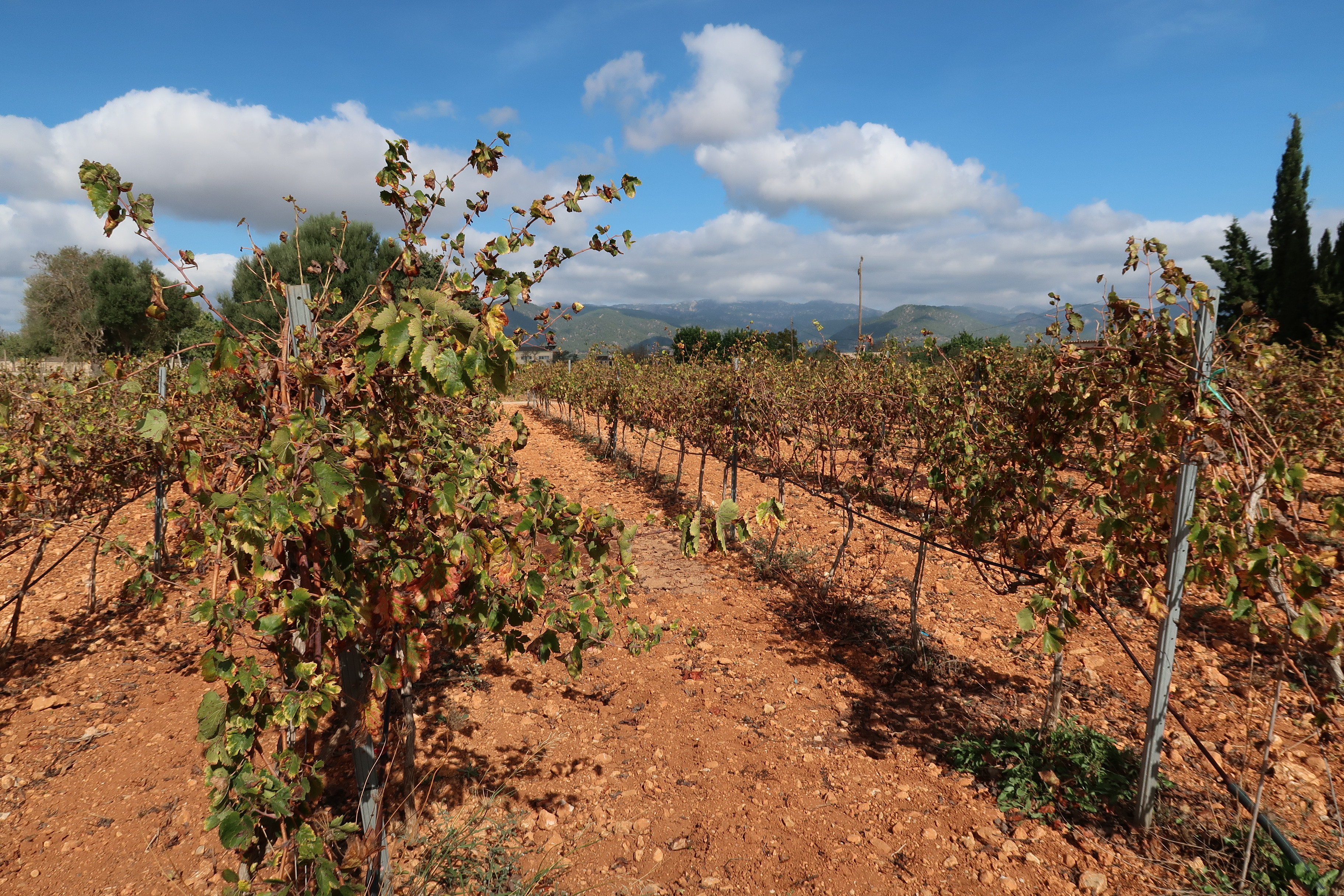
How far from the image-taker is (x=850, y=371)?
6.47 m

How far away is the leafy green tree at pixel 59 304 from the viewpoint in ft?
91.7

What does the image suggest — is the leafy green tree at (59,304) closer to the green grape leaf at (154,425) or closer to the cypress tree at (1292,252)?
the green grape leaf at (154,425)

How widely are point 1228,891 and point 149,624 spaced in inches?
278

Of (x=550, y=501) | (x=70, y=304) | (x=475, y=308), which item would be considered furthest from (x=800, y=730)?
(x=70, y=304)

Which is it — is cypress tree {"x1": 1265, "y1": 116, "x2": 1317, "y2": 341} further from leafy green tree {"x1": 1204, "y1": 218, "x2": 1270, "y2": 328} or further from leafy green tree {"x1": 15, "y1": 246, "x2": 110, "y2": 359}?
leafy green tree {"x1": 15, "y1": 246, "x2": 110, "y2": 359}

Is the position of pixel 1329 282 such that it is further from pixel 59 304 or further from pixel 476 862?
pixel 59 304

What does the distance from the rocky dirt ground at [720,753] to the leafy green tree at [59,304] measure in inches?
1222

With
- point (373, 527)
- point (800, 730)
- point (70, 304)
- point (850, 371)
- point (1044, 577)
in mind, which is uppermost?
point (70, 304)

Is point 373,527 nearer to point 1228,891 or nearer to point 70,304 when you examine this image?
point 1228,891

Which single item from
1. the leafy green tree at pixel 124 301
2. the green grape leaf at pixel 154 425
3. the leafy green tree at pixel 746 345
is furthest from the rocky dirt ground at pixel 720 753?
the leafy green tree at pixel 124 301

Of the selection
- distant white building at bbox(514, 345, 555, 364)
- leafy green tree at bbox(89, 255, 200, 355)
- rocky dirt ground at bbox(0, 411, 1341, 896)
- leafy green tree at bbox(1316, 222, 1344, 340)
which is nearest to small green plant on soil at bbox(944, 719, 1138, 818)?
rocky dirt ground at bbox(0, 411, 1341, 896)

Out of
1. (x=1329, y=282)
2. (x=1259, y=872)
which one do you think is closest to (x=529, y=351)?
(x=1259, y=872)

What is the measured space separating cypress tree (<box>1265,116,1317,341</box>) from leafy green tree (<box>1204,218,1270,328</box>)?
276 millimetres

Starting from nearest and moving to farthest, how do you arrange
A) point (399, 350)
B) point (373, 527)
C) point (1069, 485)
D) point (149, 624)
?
point (399, 350) < point (373, 527) < point (1069, 485) < point (149, 624)
